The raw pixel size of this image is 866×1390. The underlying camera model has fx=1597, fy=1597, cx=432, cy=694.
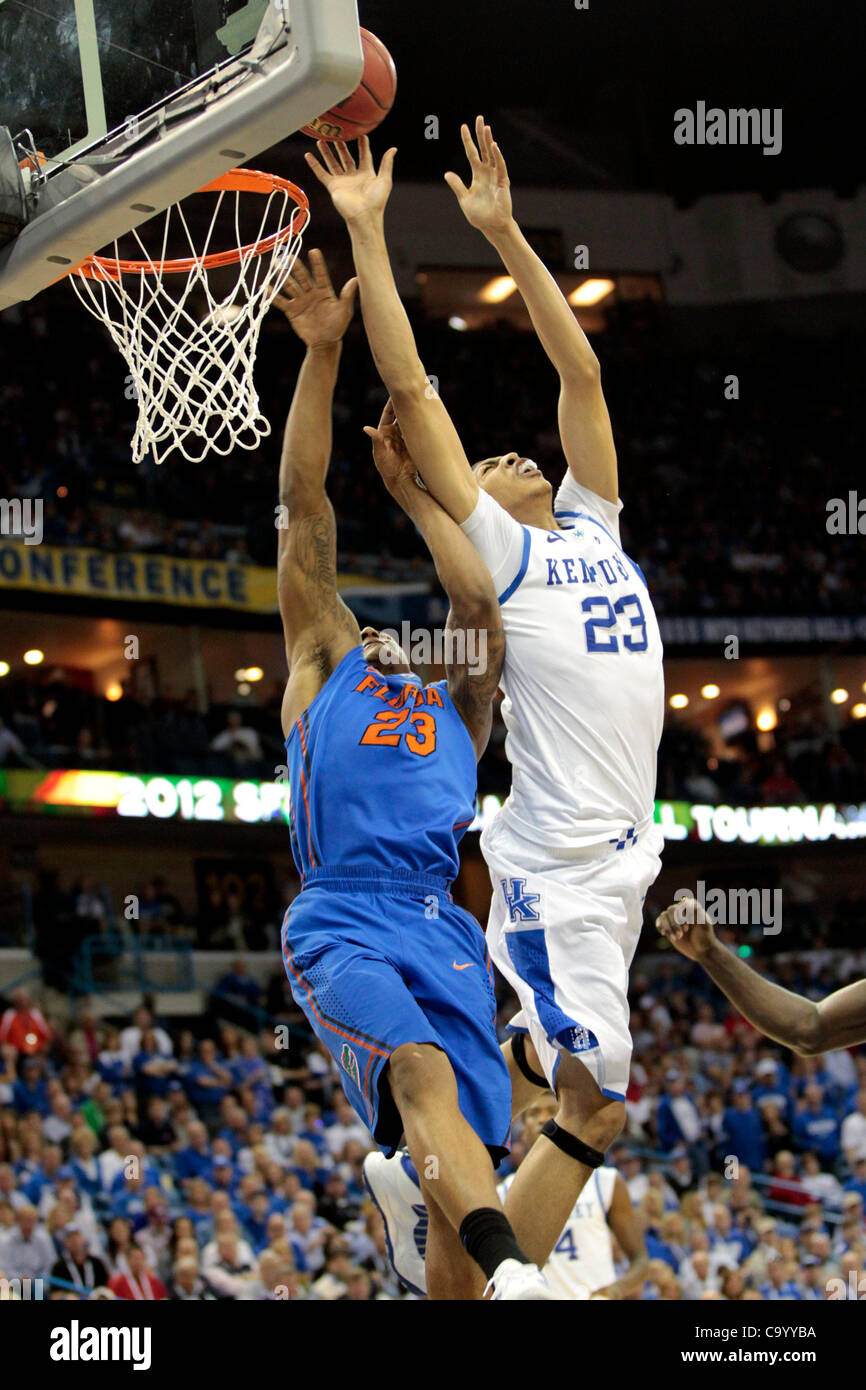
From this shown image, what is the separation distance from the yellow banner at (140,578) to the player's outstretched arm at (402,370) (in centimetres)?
1260

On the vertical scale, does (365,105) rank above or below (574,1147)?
above

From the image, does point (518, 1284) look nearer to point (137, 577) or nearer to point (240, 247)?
point (240, 247)

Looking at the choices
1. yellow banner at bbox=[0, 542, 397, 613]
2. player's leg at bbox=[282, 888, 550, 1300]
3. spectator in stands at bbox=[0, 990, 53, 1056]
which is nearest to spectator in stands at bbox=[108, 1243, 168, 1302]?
spectator in stands at bbox=[0, 990, 53, 1056]

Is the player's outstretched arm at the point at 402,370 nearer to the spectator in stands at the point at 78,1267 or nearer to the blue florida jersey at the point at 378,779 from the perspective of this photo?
the blue florida jersey at the point at 378,779

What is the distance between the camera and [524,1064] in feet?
16.3

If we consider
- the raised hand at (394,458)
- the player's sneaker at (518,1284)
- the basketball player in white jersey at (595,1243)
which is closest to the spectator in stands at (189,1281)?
the basketball player in white jersey at (595,1243)

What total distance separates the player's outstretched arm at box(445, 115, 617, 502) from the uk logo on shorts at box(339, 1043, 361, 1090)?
2.09 m

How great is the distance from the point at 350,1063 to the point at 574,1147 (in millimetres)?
714

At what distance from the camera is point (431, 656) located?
19.2ft

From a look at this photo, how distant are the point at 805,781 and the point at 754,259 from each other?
8.49 m

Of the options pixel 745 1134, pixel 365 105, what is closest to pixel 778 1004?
pixel 365 105

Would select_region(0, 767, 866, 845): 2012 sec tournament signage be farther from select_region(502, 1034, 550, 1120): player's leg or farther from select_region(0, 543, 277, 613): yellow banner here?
select_region(502, 1034, 550, 1120): player's leg

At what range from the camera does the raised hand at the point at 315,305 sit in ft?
17.1

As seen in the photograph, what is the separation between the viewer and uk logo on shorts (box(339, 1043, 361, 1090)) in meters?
4.14
